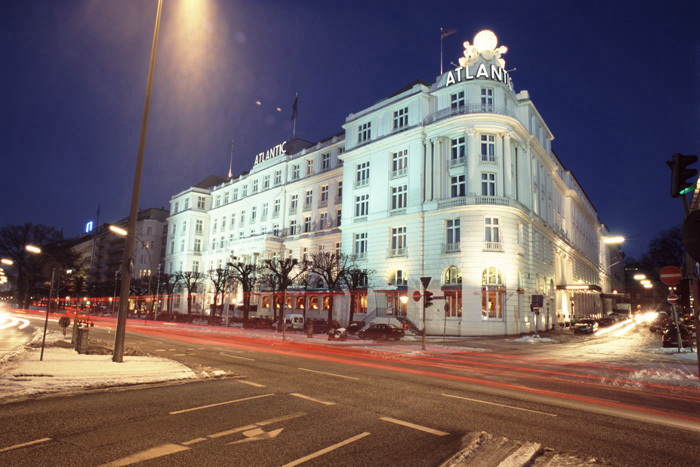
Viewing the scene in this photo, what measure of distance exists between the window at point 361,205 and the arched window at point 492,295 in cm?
1632

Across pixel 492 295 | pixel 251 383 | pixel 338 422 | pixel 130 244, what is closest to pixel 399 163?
pixel 492 295

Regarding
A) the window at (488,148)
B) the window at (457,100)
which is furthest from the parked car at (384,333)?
the window at (457,100)

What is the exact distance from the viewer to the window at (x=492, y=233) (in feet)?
128

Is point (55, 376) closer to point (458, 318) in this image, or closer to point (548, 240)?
point (458, 318)

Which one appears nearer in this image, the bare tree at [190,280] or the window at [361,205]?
the window at [361,205]

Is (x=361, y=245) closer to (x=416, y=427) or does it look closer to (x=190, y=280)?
(x=190, y=280)

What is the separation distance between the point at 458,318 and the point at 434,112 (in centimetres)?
2133

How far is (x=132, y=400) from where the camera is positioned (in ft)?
27.8

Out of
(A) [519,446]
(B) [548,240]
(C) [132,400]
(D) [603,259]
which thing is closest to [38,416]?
(C) [132,400]

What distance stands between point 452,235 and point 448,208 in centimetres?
264

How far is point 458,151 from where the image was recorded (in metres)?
42.6

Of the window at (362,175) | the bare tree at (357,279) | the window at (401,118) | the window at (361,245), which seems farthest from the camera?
the window at (362,175)

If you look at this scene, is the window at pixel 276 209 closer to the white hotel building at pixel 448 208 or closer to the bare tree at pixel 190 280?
the white hotel building at pixel 448 208

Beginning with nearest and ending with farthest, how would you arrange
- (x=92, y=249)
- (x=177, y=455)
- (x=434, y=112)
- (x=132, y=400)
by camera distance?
1. (x=177, y=455)
2. (x=132, y=400)
3. (x=434, y=112)
4. (x=92, y=249)
